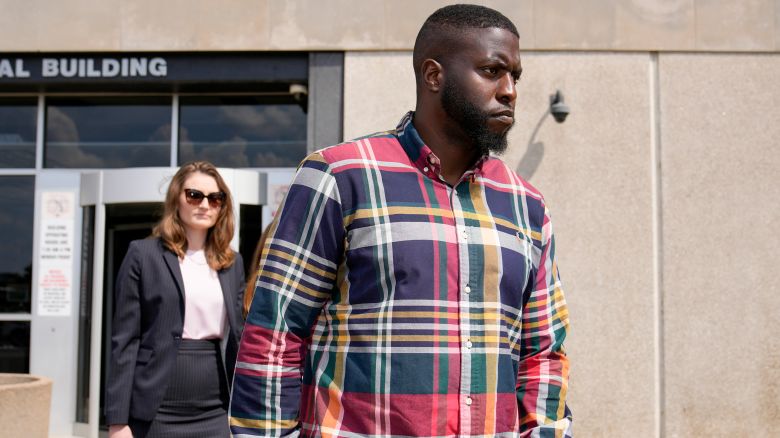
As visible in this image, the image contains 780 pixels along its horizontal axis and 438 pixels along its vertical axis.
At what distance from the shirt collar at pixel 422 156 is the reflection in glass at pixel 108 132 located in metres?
6.69

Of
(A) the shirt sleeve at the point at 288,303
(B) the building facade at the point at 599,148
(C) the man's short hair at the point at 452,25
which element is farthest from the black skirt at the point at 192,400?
(B) the building facade at the point at 599,148

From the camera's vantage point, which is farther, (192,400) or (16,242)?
(16,242)

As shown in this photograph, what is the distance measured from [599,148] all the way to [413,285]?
5903 millimetres

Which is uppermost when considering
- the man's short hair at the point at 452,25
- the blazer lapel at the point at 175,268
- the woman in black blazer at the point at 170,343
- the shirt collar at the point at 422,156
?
the man's short hair at the point at 452,25

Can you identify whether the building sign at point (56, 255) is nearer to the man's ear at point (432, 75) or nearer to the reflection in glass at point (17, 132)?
the reflection in glass at point (17, 132)

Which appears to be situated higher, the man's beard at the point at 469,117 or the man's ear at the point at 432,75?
the man's ear at the point at 432,75

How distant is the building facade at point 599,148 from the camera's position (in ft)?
23.6

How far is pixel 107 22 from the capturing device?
759 cm

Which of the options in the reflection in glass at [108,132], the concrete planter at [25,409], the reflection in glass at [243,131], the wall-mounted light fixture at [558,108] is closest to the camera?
the concrete planter at [25,409]

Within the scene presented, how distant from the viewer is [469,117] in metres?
1.82

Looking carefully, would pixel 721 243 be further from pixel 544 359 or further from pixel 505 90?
pixel 505 90

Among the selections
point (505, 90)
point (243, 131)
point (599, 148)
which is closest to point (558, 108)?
point (599, 148)

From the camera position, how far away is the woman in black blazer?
3.45 meters

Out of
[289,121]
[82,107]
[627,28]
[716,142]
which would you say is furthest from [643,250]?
[82,107]
